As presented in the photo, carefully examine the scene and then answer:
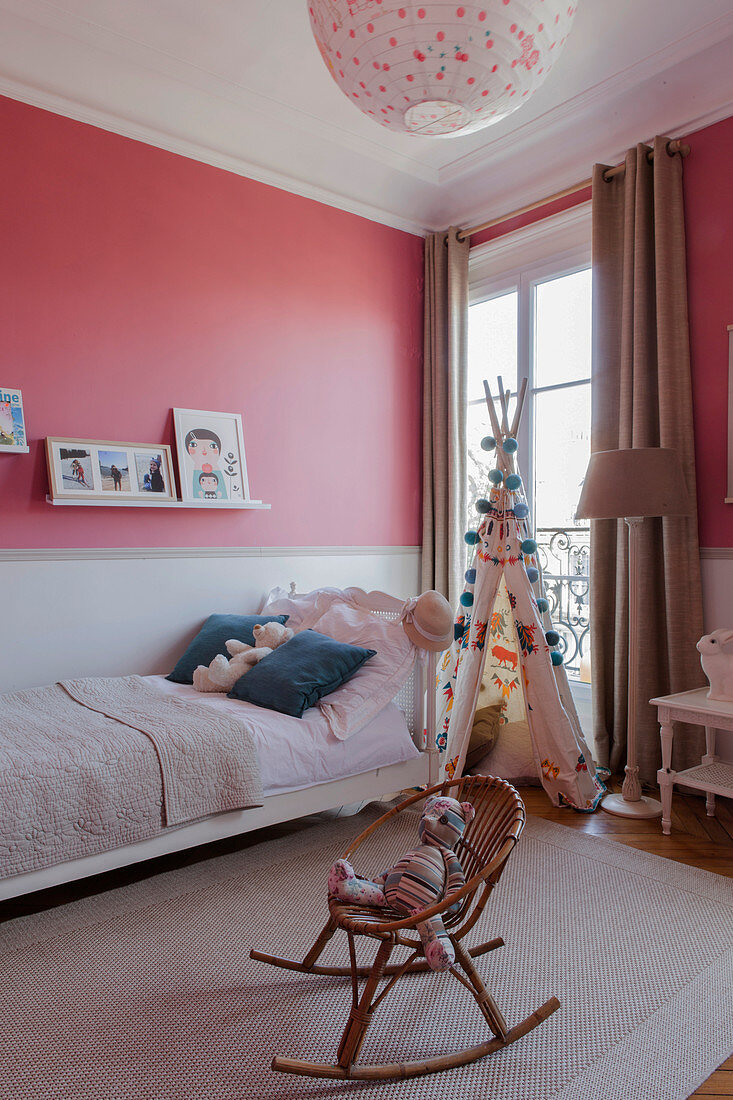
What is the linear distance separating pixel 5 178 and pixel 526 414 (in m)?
2.67

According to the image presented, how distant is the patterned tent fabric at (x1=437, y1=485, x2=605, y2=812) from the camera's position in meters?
3.06

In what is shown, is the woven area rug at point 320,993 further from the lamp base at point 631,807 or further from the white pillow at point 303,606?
the white pillow at point 303,606

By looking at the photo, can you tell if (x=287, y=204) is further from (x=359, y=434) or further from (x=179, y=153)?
(x=359, y=434)

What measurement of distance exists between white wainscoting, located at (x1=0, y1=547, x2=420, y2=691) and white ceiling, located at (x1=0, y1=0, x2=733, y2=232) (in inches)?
73.5

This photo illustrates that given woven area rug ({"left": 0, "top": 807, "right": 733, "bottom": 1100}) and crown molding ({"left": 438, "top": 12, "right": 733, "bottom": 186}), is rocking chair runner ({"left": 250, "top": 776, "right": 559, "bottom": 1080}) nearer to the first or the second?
woven area rug ({"left": 0, "top": 807, "right": 733, "bottom": 1100})

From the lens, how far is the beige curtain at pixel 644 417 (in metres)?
3.16

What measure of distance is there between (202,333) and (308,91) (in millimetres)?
1132

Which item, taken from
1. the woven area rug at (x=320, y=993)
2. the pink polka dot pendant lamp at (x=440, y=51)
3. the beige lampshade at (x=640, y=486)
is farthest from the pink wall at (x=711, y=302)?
the pink polka dot pendant lamp at (x=440, y=51)

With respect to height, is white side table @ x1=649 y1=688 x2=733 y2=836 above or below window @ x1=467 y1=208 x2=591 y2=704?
below

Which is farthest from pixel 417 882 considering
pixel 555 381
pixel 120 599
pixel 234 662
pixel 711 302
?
pixel 555 381

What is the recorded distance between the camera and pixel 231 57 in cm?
300

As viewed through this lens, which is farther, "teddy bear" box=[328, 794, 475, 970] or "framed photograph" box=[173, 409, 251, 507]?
"framed photograph" box=[173, 409, 251, 507]

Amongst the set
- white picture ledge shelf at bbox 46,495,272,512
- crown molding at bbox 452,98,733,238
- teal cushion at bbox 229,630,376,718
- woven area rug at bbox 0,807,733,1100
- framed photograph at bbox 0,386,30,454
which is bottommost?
woven area rug at bbox 0,807,733,1100

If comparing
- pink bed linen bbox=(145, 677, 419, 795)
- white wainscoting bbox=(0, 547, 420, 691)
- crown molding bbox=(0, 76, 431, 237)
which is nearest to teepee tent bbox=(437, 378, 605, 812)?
pink bed linen bbox=(145, 677, 419, 795)
